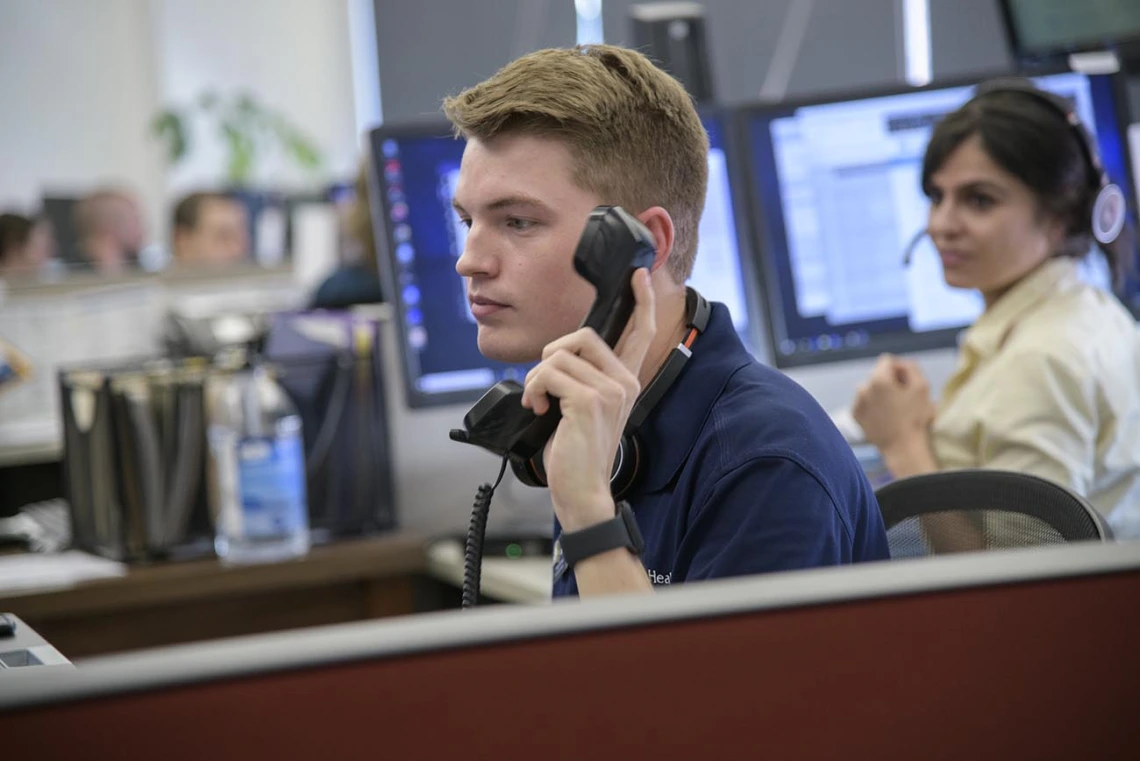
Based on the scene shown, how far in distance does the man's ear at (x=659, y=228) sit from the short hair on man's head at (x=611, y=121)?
0.04 feet

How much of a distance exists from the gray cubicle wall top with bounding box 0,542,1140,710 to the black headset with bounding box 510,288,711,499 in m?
0.59

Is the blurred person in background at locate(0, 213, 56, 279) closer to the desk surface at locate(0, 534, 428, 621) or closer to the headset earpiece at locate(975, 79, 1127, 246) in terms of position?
the desk surface at locate(0, 534, 428, 621)

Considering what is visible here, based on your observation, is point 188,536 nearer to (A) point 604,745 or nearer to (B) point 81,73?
(A) point 604,745

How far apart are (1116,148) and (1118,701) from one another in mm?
1854

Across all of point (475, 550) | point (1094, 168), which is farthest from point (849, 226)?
point (475, 550)

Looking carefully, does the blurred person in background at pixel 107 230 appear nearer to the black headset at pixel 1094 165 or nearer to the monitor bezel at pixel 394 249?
the monitor bezel at pixel 394 249

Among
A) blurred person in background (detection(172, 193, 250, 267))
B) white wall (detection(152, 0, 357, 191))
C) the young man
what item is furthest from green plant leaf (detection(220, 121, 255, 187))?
the young man

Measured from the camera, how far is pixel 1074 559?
1.61 ft

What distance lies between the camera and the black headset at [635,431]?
3.59 feet

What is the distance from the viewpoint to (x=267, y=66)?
8.05m

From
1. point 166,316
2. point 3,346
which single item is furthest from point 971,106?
point 166,316

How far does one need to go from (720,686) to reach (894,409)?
1.46 metres

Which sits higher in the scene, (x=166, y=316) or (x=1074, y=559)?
(x=166, y=316)

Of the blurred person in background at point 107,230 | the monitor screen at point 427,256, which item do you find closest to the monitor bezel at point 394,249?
the monitor screen at point 427,256
